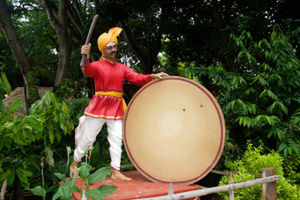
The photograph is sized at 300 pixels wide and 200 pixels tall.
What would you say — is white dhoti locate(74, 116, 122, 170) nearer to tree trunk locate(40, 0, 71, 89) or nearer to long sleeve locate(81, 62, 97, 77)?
long sleeve locate(81, 62, 97, 77)

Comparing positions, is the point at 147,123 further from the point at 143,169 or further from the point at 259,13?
the point at 259,13

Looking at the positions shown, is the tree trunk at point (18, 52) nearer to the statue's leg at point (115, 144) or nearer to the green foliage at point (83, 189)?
the statue's leg at point (115, 144)

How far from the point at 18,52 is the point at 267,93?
148 inches

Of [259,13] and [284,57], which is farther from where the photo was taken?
[259,13]

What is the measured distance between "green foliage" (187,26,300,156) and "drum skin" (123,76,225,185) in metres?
0.63

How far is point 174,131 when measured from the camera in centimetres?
242

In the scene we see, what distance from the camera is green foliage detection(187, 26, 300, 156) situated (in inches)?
110

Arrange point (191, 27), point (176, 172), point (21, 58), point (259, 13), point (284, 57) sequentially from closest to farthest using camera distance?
1. point (176, 172)
2. point (284, 57)
3. point (259, 13)
4. point (21, 58)
5. point (191, 27)

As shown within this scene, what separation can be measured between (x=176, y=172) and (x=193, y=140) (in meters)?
0.31

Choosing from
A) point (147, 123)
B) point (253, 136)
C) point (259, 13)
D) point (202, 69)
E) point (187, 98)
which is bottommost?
point (253, 136)

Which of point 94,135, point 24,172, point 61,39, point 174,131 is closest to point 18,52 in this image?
point 61,39

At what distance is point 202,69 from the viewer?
3.32m

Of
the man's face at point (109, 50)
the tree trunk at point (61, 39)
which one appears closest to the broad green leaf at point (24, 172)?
the man's face at point (109, 50)

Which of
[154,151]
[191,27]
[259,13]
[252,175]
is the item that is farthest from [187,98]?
[191,27]
